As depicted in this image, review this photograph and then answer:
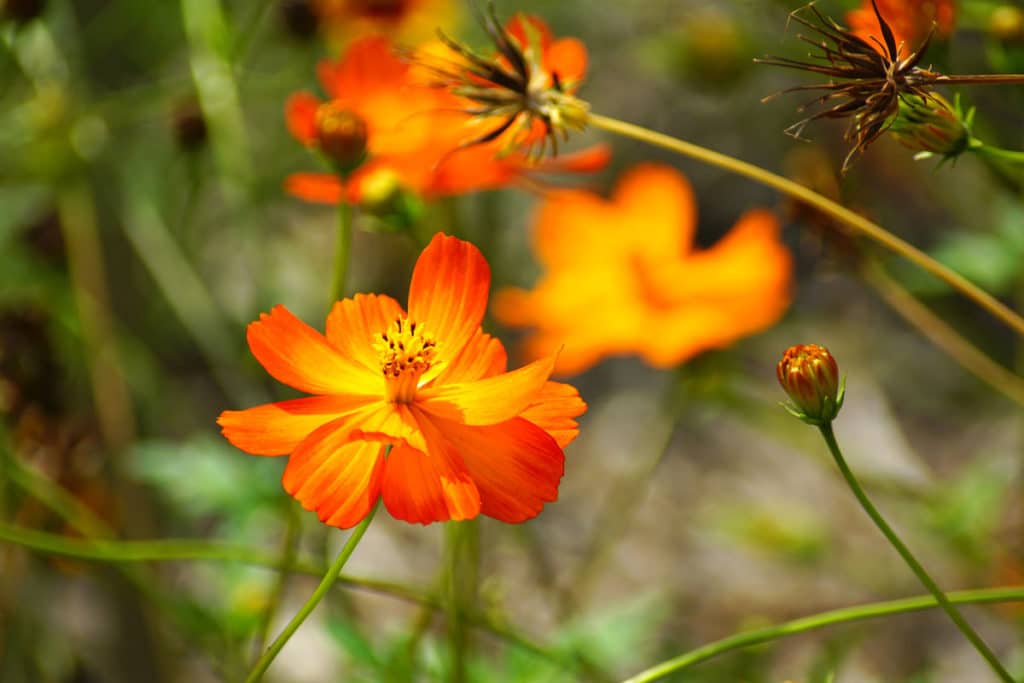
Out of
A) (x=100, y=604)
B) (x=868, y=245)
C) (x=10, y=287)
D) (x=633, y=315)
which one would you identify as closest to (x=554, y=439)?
(x=868, y=245)

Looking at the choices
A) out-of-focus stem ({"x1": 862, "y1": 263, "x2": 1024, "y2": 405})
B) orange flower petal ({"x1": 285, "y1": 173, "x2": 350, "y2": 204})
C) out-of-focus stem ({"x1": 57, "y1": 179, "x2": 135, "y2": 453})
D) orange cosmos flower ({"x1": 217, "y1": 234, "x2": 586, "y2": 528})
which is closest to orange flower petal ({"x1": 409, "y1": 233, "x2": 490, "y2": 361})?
orange cosmos flower ({"x1": 217, "y1": 234, "x2": 586, "y2": 528})

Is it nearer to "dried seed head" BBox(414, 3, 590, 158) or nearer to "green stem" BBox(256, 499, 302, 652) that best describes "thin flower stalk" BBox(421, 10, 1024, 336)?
"dried seed head" BBox(414, 3, 590, 158)

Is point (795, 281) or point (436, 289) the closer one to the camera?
point (436, 289)

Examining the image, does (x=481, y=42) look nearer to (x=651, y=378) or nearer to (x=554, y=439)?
(x=651, y=378)

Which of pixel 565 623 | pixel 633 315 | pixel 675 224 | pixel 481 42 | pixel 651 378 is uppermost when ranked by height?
pixel 481 42

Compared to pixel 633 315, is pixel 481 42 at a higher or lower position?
higher

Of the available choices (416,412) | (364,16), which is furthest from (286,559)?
(364,16)

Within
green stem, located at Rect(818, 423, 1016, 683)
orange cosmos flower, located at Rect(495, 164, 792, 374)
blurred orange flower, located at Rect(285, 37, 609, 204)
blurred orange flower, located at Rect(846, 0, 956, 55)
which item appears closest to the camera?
green stem, located at Rect(818, 423, 1016, 683)

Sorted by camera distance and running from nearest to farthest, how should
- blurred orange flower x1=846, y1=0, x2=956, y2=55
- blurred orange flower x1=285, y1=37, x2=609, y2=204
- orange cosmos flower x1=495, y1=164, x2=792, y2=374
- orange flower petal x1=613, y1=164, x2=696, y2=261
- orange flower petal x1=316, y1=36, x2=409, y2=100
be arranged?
blurred orange flower x1=846, y1=0, x2=956, y2=55
blurred orange flower x1=285, y1=37, x2=609, y2=204
orange flower petal x1=316, y1=36, x2=409, y2=100
orange cosmos flower x1=495, y1=164, x2=792, y2=374
orange flower petal x1=613, y1=164, x2=696, y2=261
